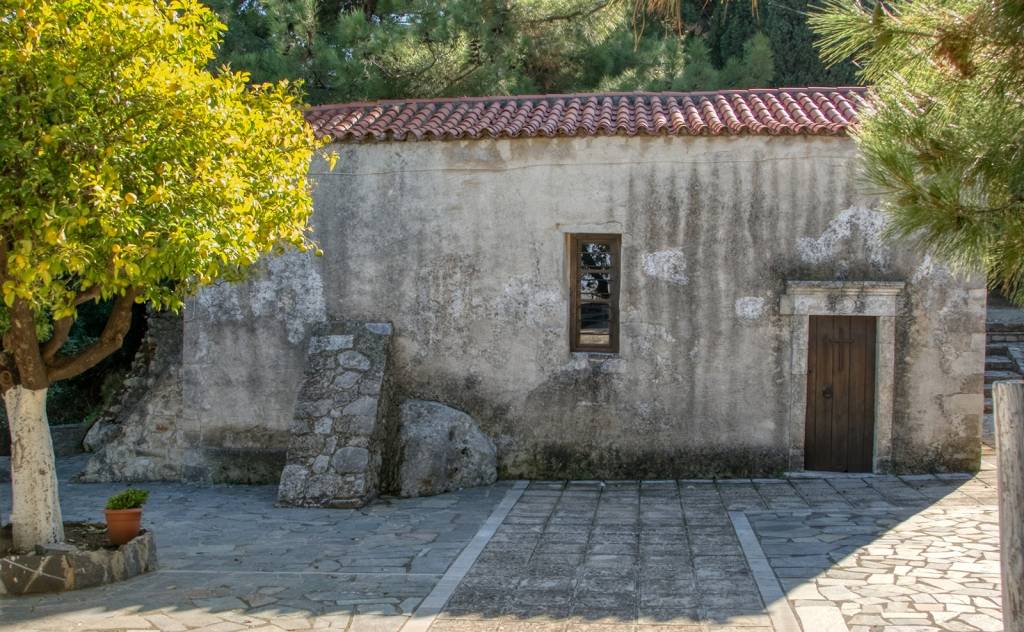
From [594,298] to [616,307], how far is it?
1.04 ft

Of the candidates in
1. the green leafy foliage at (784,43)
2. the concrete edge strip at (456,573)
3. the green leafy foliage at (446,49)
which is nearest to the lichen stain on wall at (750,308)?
the concrete edge strip at (456,573)

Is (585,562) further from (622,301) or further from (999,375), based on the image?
(999,375)

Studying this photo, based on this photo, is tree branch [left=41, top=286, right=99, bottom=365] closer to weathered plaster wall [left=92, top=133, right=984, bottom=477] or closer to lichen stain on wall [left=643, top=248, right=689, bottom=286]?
weathered plaster wall [left=92, top=133, right=984, bottom=477]

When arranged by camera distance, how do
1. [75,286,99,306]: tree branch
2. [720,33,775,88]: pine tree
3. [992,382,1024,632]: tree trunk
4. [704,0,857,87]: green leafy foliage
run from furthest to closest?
[704,0,857,87]: green leafy foliage
[720,33,775,88]: pine tree
[75,286,99,306]: tree branch
[992,382,1024,632]: tree trunk

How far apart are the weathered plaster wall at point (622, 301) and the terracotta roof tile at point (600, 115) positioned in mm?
222

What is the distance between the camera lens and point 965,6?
169 inches

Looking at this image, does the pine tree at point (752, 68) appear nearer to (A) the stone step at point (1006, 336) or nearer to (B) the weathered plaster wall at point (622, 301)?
(A) the stone step at point (1006, 336)

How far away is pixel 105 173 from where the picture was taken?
6445 mm

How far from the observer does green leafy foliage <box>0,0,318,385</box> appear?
6371mm

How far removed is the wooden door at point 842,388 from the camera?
36.9 feet

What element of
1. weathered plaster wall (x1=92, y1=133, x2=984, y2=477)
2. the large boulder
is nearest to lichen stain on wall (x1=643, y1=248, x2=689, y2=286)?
weathered plaster wall (x1=92, y1=133, x2=984, y2=477)

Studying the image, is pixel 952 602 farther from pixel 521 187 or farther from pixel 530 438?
pixel 521 187

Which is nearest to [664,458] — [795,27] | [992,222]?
[992,222]

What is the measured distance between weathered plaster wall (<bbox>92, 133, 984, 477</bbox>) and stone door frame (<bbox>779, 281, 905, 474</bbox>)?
0.12 m
